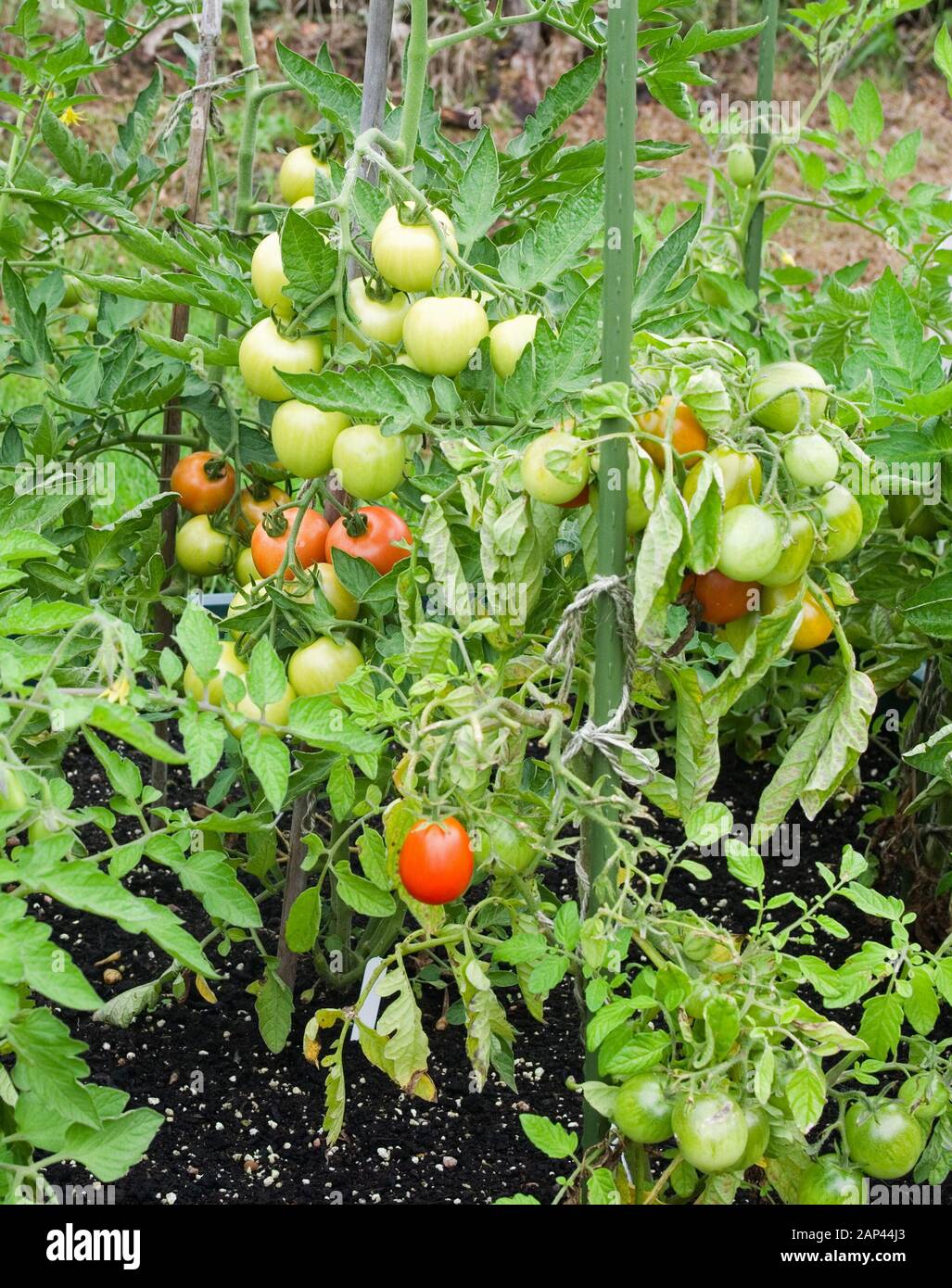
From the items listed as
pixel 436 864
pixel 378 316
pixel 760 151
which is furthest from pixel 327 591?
pixel 760 151

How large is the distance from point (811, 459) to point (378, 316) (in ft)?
1.35

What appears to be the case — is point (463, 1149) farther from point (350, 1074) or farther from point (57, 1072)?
point (57, 1072)

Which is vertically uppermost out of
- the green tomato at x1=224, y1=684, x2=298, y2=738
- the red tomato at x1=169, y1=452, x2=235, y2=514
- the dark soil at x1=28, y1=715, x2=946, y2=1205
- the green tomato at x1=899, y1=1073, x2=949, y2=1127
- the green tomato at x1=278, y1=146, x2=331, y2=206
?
the green tomato at x1=278, y1=146, x2=331, y2=206

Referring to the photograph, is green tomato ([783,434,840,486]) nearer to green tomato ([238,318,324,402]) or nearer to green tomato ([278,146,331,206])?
green tomato ([238,318,324,402])

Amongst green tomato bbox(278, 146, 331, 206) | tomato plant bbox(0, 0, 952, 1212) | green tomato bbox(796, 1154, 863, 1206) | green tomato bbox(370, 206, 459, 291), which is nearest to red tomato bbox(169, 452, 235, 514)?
tomato plant bbox(0, 0, 952, 1212)

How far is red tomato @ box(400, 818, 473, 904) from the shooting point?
1.01m

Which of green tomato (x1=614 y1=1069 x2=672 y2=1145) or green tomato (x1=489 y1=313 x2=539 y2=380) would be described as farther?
green tomato (x1=489 y1=313 x2=539 y2=380)

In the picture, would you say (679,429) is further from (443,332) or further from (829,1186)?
(829,1186)

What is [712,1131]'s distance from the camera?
0.97m

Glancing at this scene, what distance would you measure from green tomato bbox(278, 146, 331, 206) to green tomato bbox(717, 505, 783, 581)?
0.64 m

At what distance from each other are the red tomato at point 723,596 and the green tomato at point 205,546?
638mm

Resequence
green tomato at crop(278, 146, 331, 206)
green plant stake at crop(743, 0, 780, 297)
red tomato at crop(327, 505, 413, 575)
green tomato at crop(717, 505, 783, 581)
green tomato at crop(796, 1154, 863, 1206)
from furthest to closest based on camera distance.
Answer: green plant stake at crop(743, 0, 780, 297)
green tomato at crop(278, 146, 331, 206)
red tomato at crop(327, 505, 413, 575)
green tomato at crop(796, 1154, 863, 1206)
green tomato at crop(717, 505, 783, 581)

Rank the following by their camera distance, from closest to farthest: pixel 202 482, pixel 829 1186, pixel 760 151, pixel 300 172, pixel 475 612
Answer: pixel 829 1186 < pixel 475 612 < pixel 300 172 < pixel 202 482 < pixel 760 151

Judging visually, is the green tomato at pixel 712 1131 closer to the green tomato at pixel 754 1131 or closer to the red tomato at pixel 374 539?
the green tomato at pixel 754 1131
